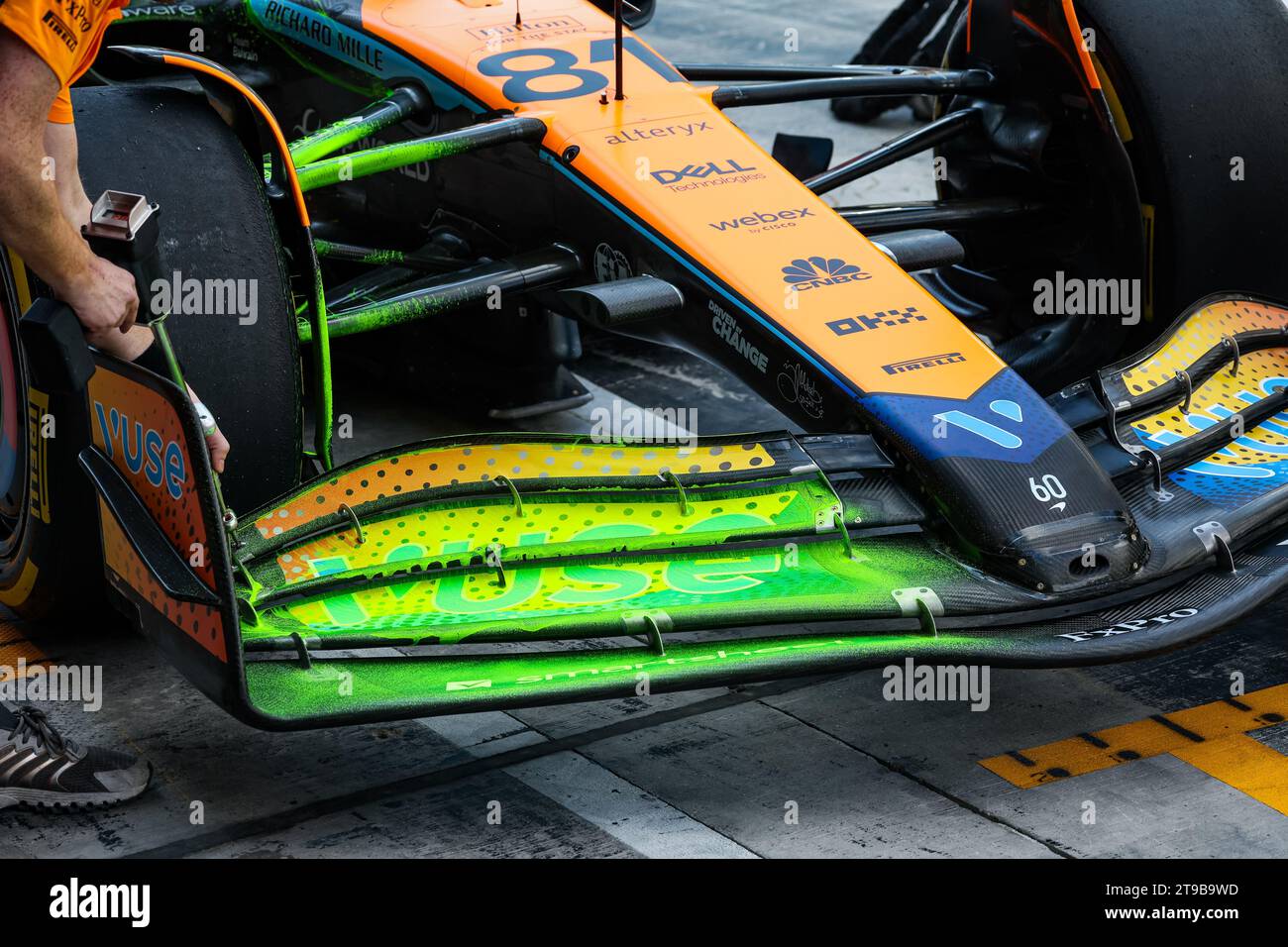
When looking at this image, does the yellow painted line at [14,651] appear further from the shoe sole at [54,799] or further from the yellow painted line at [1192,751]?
the yellow painted line at [1192,751]

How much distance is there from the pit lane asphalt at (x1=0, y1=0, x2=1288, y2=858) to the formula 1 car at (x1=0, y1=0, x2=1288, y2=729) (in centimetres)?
22

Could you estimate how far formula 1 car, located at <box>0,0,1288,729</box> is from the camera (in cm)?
283

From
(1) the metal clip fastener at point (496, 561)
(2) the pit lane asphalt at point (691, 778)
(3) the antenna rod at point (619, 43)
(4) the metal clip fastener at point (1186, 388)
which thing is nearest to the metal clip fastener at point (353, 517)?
(1) the metal clip fastener at point (496, 561)

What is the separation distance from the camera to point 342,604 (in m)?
2.91

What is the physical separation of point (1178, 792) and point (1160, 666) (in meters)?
0.56

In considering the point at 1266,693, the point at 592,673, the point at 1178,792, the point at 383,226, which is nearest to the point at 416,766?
the point at 592,673

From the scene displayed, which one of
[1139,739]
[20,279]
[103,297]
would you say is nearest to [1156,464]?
[1139,739]

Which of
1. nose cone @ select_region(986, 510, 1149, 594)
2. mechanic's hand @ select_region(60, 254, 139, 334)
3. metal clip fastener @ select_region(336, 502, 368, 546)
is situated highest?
mechanic's hand @ select_region(60, 254, 139, 334)

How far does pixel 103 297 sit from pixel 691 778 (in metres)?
1.35

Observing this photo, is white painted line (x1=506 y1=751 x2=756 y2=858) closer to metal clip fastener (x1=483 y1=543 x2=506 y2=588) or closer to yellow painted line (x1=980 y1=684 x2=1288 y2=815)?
metal clip fastener (x1=483 y1=543 x2=506 y2=588)

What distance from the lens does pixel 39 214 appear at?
260cm

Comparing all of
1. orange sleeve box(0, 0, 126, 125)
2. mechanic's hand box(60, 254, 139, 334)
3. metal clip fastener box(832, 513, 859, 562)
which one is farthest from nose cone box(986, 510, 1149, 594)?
orange sleeve box(0, 0, 126, 125)

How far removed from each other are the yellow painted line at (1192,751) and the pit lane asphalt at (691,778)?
0.02m

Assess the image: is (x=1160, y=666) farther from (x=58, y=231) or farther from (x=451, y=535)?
(x=58, y=231)
